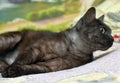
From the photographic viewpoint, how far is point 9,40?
5.58 feet

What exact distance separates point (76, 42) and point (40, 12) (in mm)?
1203

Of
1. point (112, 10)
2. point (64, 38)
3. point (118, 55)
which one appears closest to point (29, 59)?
point (64, 38)

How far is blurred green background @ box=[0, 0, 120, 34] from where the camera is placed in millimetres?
2697

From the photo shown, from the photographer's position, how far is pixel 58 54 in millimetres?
1579

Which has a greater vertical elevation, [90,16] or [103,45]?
[90,16]

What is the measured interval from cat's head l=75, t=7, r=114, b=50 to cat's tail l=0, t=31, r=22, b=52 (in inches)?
13.6

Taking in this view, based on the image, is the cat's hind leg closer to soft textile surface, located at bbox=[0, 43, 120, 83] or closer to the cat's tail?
soft textile surface, located at bbox=[0, 43, 120, 83]

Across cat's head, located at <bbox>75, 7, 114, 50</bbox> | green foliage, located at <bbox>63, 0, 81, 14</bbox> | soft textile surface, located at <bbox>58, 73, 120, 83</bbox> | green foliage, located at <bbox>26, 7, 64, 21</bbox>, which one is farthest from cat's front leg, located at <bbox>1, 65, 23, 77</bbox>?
green foliage, located at <bbox>63, 0, 81, 14</bbox>

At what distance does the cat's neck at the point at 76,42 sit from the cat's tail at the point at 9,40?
0.91ft

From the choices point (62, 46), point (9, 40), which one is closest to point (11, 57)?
point (9, 40)

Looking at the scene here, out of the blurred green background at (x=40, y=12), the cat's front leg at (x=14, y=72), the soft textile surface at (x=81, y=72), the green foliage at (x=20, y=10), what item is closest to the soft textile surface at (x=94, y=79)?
the soft textile surface at (x=81, y=72)

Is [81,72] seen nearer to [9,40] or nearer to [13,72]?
[13,72]

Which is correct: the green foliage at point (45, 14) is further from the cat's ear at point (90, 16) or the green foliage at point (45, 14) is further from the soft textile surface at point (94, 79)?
the soft textile surface at point (94, 79)

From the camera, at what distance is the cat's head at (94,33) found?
5.23 ft
